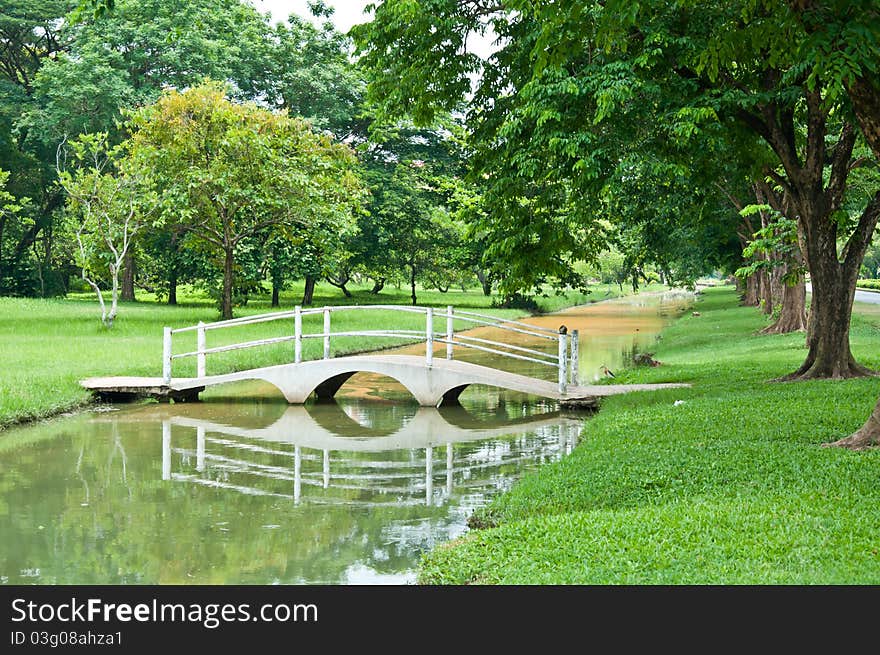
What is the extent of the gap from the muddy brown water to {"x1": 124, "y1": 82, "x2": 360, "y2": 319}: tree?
10.7 meters

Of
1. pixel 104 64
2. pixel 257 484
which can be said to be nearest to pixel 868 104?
pixel 257 484

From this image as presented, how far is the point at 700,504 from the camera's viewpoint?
27.3 ft

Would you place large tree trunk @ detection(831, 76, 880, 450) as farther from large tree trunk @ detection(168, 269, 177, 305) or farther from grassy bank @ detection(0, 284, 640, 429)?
large tree trunk @ detection(168, 269, 177, 305)

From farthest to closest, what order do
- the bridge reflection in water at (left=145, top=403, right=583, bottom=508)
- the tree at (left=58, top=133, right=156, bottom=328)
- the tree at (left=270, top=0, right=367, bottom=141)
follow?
1. the tree at (left=270, top=0, right=367, bottom=141)
2. the tree at (left=58, top=133, right=156, bottom=328)
3. the bridge reflection in water at (left=145, top=403, right=583, bottom=508)

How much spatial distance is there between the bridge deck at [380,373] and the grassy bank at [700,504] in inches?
122

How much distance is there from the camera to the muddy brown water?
348 inches

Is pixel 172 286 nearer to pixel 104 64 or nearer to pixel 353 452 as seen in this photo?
pixel 104 64

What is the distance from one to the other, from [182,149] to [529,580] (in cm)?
2585

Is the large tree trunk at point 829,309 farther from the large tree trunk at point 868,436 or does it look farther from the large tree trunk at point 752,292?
the large tree trunk at point 752,292

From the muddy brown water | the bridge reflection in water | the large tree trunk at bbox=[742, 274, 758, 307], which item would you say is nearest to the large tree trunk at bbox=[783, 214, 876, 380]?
the bridge reflection in water

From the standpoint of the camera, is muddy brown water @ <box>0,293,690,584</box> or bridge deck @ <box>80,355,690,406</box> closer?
muddy brown water @ <box>0,293,690,584</box>

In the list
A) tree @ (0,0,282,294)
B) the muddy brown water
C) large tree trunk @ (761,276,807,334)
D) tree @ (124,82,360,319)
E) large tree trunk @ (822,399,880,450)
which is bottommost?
the muddy brown water

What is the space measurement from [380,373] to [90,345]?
999cm
